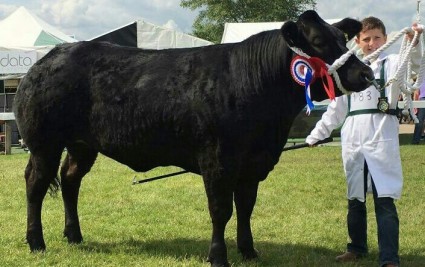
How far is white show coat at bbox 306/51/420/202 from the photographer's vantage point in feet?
13.8

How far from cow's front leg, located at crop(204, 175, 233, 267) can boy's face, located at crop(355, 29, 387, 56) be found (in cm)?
155

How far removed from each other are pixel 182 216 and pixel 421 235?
257 centimetres

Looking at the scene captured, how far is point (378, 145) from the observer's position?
13.9 feet

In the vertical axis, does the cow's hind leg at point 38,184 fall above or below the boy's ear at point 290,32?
below

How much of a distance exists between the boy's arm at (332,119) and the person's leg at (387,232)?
75 centimetres

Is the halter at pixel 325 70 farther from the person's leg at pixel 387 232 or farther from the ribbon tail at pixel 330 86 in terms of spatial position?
the person's leg at pixel 387 232

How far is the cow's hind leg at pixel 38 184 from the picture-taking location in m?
4.90

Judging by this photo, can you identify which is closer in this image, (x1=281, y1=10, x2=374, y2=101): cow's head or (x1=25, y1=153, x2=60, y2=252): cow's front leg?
(x1=281, y1=10, x2=374, y2=101): cow's head

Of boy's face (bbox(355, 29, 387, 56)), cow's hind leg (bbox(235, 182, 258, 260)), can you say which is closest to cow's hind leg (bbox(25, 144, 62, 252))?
cow's hind leg (bbox(235, 182, 258, 260))

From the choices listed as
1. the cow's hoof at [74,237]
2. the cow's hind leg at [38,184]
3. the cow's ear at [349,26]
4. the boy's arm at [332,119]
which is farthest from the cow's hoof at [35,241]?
the cow's ear at [349,26]

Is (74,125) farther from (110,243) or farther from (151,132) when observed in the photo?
(110,243)

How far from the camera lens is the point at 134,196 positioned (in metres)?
7.47

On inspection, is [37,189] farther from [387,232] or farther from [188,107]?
[387,232]

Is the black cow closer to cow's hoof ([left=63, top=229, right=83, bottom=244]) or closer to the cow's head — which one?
the cow's head
